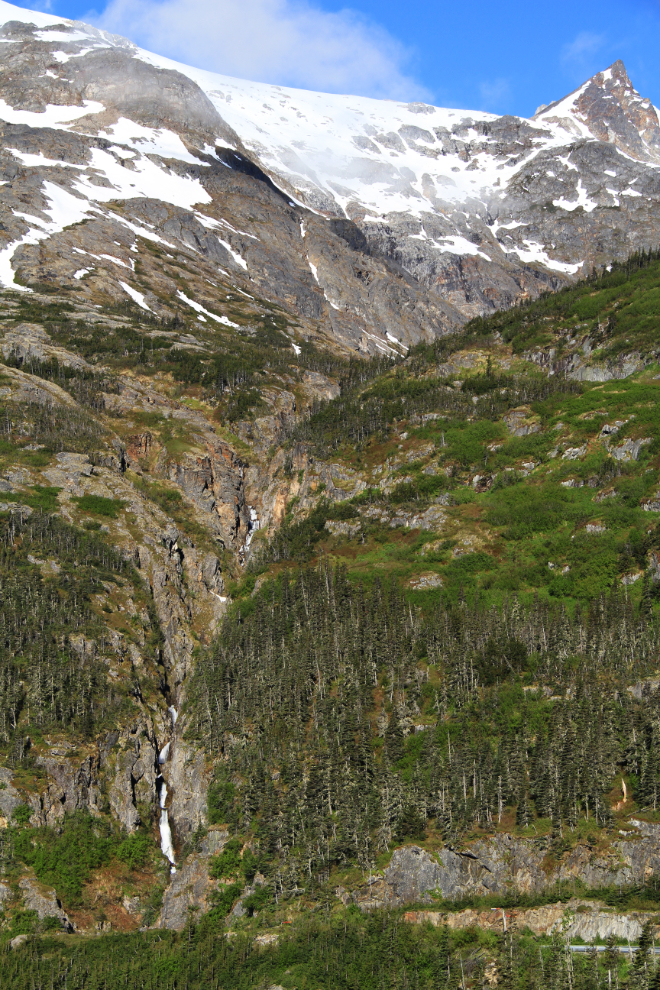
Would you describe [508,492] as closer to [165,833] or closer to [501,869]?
[165,833]

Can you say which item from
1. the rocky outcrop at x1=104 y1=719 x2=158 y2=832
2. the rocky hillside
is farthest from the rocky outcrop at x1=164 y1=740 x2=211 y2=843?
the rocky outcrop at x1=104 y1=719 x2=158 y2=832

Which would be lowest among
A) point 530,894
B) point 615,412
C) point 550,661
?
point 530,894

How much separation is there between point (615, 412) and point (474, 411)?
111ft

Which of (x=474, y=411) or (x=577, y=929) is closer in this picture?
(x=577, y=929)

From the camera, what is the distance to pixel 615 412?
552ft

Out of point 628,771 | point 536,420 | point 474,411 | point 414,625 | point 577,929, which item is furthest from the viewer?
point 474,411

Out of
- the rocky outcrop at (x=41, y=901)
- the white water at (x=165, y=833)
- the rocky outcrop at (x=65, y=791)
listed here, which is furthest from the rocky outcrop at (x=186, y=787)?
the rocky outcrop at (x=41, y=901)

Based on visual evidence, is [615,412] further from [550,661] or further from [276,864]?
[276,864]

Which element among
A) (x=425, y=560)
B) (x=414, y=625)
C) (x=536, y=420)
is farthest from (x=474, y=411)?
(x=414, y=625)

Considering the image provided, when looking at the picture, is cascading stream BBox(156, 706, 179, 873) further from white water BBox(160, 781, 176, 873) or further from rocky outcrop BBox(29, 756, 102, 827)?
rocky outcrop BBox(29, 756, 102, 827)

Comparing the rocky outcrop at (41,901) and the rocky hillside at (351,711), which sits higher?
the rocky hillside at (351,711)

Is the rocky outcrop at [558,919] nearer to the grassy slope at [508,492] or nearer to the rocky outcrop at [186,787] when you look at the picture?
the grassy slope at [508,492]

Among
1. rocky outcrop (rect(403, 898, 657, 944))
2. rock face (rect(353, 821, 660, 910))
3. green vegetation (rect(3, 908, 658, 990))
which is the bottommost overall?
green vegetation (rect(3, 908, 658, 990))

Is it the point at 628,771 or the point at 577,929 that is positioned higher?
the point at 628,771
